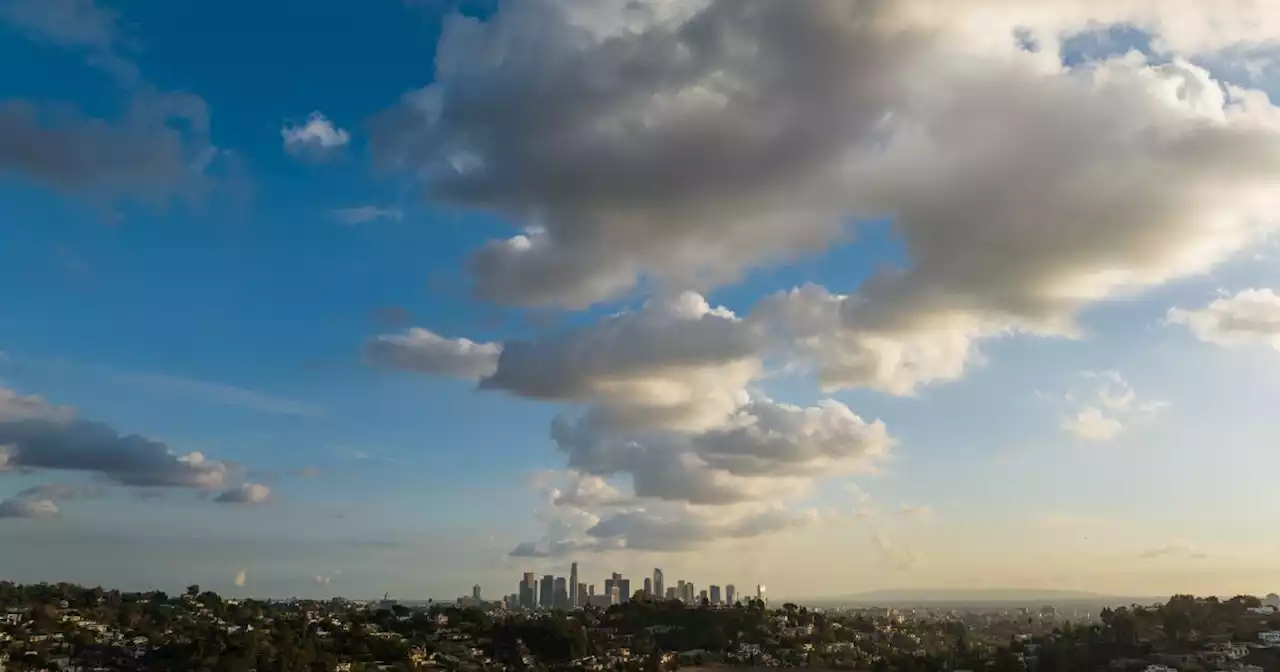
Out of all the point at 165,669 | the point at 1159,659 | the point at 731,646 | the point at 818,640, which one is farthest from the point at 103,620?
the point at 1159,659

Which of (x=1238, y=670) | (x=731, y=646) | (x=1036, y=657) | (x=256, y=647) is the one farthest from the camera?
(x=731, y=646)

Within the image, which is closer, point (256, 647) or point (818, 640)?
point (256, 647)

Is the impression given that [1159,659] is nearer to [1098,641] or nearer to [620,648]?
[1098,641]

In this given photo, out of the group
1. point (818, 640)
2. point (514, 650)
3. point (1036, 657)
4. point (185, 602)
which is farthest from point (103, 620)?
point (1036, 657)

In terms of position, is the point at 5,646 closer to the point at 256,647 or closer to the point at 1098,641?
the point at 256,647

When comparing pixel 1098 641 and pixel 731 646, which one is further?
pixel 731 646

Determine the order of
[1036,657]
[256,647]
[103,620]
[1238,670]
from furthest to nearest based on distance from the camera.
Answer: [103,620] → [1036,657] → [256,647] → [1238,670]

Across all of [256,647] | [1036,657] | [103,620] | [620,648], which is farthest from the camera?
[620,648]

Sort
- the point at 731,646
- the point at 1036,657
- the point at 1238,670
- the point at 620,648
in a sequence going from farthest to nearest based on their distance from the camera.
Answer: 1. the point at 731,646
2. the point at 620,648
3. the point at 1036,657
4. the point at 1238,670

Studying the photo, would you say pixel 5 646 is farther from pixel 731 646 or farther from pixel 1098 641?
pixel 1098 641
